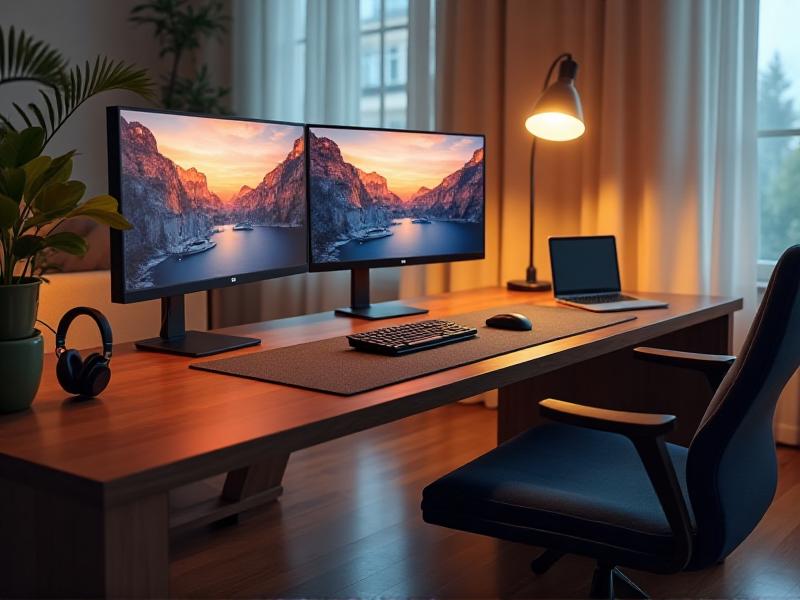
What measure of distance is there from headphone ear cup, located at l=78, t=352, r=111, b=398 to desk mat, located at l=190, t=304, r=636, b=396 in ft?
0.78

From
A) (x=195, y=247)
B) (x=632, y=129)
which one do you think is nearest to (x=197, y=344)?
(x=195, y=247)

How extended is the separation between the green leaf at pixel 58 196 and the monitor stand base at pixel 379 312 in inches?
42.9

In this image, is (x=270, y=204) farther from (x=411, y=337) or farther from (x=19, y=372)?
(x=19, y=372)

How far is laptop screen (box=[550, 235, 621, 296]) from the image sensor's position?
A: 2.69m

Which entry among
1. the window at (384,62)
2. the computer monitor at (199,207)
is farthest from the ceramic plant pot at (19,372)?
the window at (384,62)

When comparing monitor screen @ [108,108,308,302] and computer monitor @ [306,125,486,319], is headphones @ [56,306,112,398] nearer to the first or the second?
monitor screen @ [108,108,308,302]

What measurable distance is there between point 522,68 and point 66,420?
2.76 m

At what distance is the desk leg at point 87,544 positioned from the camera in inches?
44.4

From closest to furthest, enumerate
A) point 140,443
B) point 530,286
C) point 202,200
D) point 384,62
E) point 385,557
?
point 140,443
point 202,200
point 385,557
point 530,286
point 384,62

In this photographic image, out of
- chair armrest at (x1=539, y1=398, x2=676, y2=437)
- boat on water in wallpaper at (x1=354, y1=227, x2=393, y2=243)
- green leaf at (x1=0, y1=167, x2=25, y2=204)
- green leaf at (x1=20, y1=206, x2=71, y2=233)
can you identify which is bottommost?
chair armrest at (x1=539, y1=398, x2=676, y2=437)

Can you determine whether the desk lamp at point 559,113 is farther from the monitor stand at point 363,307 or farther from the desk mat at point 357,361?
the desk mat at point 357,361

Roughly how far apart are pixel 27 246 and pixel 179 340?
61 centimetres

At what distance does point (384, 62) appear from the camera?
428cm

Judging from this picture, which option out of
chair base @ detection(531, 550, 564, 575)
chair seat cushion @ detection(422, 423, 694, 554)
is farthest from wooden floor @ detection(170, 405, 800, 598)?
chair seat cushion @ detection(422, 423, 694, 554)
